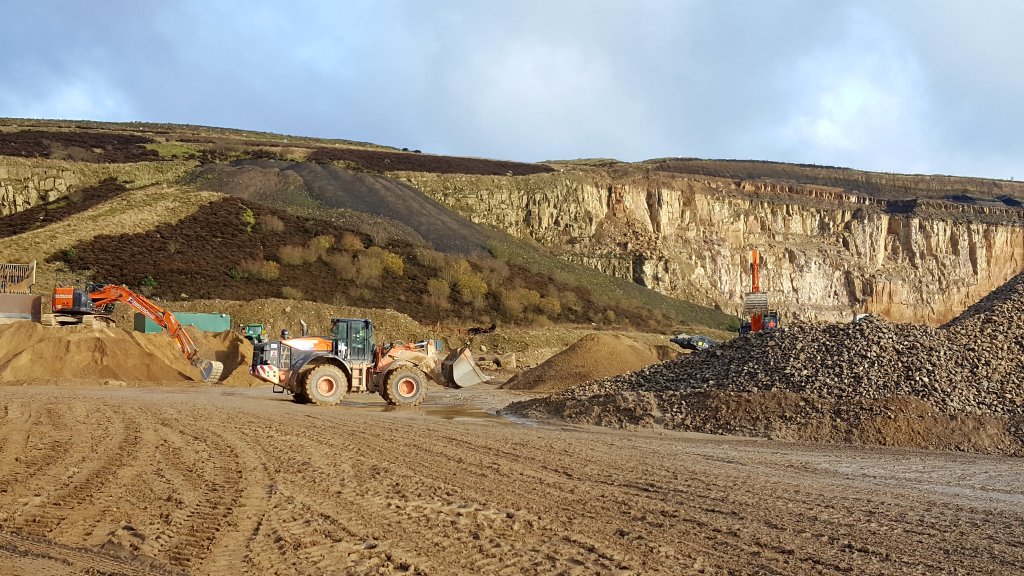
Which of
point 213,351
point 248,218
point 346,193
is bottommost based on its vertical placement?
point 213,351

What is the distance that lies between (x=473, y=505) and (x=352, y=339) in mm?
14124

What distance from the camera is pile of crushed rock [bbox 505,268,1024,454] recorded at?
15.0m

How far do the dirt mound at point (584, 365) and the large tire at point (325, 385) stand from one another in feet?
28.3

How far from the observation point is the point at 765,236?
263 ft

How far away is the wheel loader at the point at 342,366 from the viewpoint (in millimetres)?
20719

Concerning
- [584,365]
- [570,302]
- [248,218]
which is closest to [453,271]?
[570,302]

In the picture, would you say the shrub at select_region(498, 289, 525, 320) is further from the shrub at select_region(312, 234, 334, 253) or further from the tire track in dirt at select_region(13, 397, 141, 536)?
the tire track in dirt at select_region(13, 397, 141, 536)

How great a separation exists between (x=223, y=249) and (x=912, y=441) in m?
44.8

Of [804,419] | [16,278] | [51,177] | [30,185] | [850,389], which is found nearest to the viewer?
[804,419]

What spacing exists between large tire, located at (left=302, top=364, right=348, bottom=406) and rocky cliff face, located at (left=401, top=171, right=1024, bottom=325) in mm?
51653

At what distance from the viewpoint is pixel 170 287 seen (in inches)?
1812

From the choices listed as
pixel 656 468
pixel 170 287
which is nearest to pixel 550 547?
pixel 656 468

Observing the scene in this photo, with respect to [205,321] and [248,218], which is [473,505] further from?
[248,218]

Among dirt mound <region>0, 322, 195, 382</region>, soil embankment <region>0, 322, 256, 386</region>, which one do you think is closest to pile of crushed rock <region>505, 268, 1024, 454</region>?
soil embankment <region>0, 322, 256, 386</region>
